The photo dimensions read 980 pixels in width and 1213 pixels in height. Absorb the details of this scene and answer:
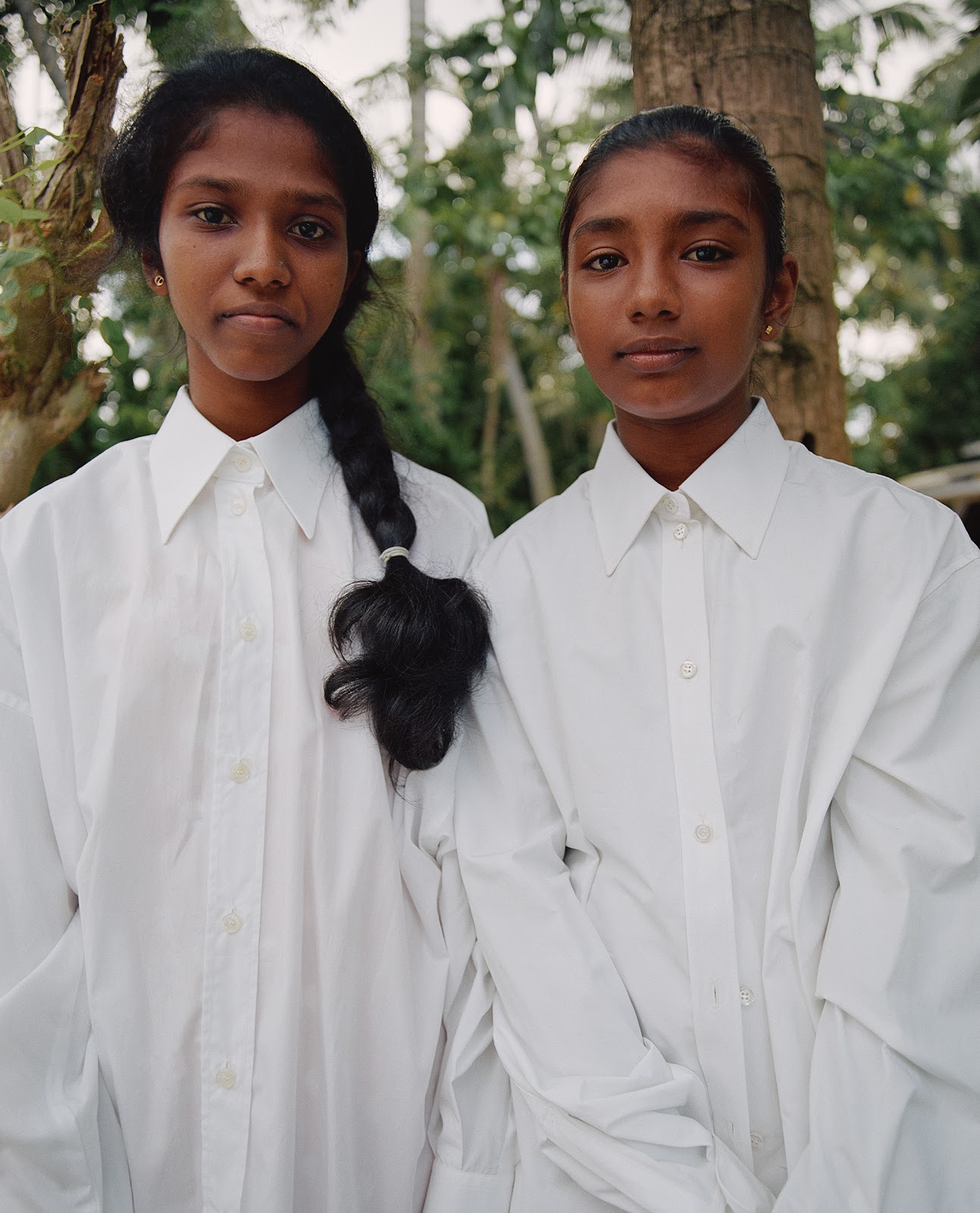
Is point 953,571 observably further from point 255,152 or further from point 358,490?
point 255,152

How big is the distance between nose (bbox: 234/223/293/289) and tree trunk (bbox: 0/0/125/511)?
464 millimetres

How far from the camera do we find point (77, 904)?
5.39ft

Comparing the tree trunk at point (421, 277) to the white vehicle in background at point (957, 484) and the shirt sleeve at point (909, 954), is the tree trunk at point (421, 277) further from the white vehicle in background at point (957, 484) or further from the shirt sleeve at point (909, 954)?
the shirt sleeve at point (909, 954)

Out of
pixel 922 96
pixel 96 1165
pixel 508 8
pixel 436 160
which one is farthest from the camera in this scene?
pixel 922 96

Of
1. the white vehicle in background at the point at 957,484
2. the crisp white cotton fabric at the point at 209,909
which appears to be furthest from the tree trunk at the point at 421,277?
the crisp white cotton fabric at the point at 209,909

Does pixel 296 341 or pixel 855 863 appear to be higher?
pixel 296 341

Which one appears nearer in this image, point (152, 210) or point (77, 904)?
point (77, 904)

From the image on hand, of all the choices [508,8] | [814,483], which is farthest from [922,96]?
[814,483]

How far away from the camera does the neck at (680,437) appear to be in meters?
1.76

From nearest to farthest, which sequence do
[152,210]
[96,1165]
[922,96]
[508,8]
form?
[96,1165] < [152,210] < [508,8] < [922,96]

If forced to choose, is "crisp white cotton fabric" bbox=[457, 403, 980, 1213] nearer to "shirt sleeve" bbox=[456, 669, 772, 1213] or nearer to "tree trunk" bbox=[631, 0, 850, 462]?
"shirt sleeve" bbox=[456, 669, 772, 1213]

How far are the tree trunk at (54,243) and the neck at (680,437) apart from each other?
106cm

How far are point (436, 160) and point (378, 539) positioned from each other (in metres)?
4.27

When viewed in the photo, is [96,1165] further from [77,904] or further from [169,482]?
[169,482]
